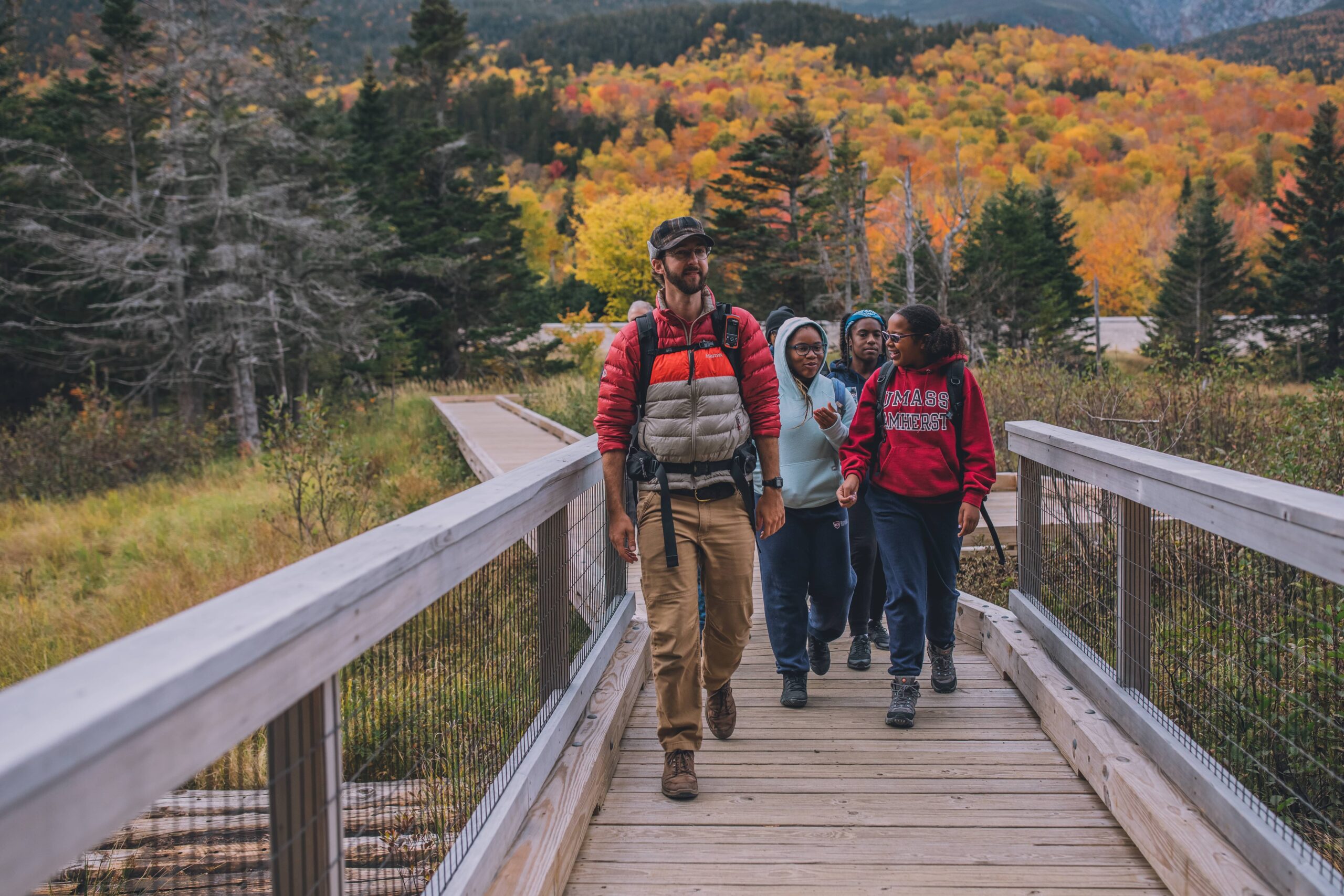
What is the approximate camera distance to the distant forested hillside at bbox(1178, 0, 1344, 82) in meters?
143

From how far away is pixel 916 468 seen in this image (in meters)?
4.16

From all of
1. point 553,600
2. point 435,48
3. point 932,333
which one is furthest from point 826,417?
point 435,48

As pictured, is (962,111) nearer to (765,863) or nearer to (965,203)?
(965,203)

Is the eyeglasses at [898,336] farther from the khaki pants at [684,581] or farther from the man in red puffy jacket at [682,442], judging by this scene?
the khaki pants at [684,581]

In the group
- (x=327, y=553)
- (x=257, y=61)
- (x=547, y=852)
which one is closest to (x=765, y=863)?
(x=547, y=852)

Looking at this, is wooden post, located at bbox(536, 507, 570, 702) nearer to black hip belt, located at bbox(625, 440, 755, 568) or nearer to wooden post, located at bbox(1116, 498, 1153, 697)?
black hip belt, located at bbox(625, 440, 755, 568)

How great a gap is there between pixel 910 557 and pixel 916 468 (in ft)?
1.29

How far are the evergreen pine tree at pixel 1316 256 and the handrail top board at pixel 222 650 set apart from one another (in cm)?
4209

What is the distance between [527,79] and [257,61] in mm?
116654

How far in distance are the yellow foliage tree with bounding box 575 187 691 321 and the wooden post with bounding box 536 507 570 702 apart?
4182cm

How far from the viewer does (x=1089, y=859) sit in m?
3.03

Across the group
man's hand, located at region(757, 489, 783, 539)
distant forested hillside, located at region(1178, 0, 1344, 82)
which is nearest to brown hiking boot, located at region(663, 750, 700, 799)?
man's hand, located at region(757, 489, 783, 539)

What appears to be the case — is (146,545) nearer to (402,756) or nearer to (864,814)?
(402,756)

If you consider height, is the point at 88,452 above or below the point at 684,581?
below
